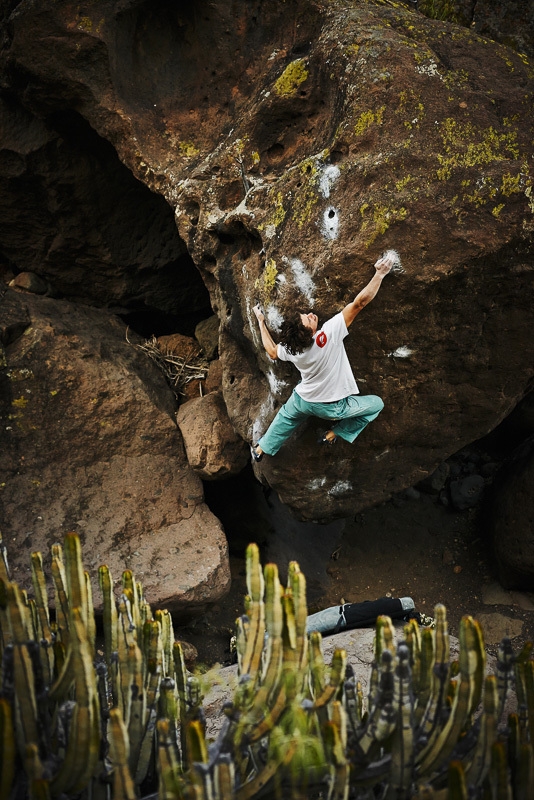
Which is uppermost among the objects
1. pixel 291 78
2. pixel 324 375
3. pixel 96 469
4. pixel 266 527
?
pixel 291 78

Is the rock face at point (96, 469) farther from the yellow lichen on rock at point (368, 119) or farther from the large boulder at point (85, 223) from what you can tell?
the yellow lichen on rock at point (368, 119)

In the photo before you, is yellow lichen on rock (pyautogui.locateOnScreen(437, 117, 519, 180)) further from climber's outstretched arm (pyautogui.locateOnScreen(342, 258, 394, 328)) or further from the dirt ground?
the dirt ground

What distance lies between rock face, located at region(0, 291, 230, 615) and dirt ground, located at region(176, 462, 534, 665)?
2.54 ft

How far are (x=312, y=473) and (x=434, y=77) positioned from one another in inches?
107

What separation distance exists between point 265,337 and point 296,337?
0.40m

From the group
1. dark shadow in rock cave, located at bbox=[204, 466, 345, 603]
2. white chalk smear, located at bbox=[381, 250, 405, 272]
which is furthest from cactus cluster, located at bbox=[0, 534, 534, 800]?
dark shadow in rock cave, located at bbox=[204, 466, 345, 603]

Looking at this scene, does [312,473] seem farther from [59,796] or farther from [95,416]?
[59,796]

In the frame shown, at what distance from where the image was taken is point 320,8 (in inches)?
206

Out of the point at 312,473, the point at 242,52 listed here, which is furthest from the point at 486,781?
the point at 242,52

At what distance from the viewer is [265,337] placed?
198 inches

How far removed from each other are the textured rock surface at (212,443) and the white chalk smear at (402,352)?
164cm

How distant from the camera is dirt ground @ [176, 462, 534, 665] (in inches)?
253

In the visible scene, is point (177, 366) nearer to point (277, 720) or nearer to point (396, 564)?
point (396, 564)

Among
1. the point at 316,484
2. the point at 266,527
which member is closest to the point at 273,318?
the point at 316,484
